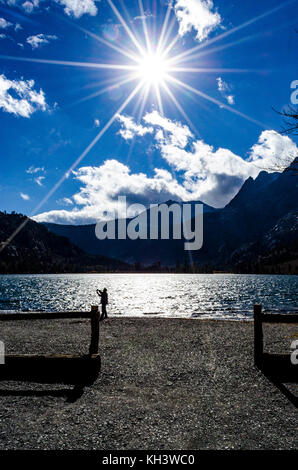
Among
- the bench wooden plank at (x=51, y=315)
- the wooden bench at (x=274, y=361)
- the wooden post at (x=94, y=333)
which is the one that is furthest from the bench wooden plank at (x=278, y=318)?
the bench wooden plank at (x=51, y=315)

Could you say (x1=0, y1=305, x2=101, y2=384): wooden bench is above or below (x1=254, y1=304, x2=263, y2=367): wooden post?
below

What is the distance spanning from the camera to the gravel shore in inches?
264

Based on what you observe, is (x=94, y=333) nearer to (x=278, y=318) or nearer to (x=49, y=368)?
(x=49, y=368)

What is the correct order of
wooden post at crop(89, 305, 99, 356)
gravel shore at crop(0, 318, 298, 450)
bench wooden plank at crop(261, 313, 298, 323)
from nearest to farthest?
gravel shore at crop(0, 318, 298, 450)
wooden post at crop(89, 305, 99, 356)
bench wooden plank at crop(261, 313, 298, 323)

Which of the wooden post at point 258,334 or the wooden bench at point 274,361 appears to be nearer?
the wooden bench at point 274,361

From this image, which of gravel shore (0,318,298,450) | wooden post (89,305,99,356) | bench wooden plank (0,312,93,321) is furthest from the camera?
bench wooden plank (0,312,93,321)

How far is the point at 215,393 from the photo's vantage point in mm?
9609

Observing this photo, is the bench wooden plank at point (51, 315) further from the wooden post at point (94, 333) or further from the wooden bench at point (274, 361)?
the wooden bench at point (274, 361)

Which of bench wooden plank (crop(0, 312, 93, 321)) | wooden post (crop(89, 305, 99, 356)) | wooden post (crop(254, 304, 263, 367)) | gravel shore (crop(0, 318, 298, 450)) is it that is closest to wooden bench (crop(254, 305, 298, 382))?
wooden post (crop(254, 304, 263, 367))

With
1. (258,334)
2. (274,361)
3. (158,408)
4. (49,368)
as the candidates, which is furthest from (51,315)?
(274,361)

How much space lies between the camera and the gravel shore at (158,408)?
264 inches

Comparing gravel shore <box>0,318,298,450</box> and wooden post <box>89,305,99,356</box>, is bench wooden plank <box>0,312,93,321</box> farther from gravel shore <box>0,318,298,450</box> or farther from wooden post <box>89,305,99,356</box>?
gravel shore <box>0,318,298,450</box>
